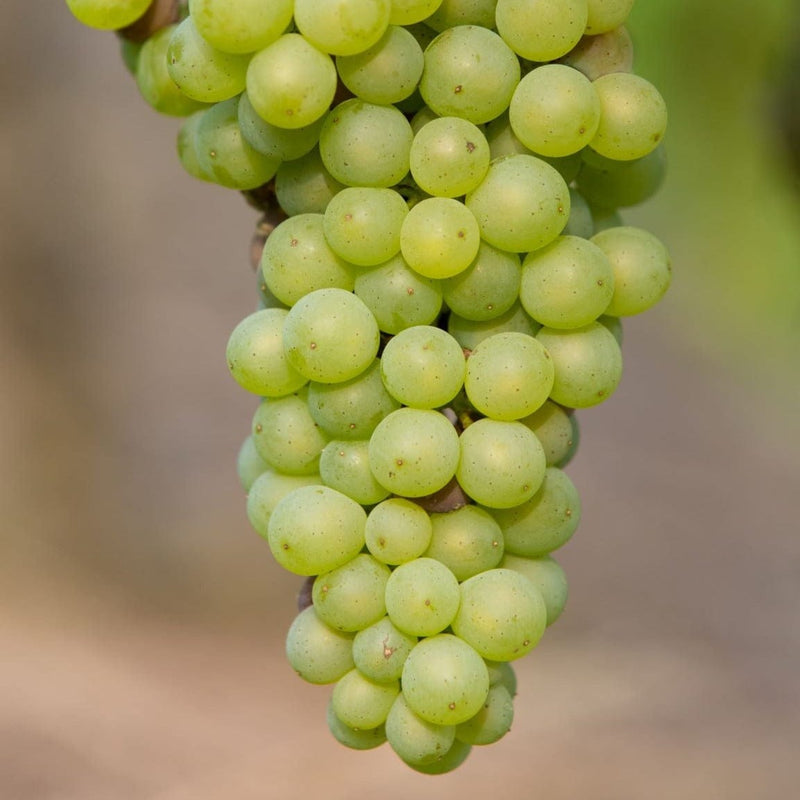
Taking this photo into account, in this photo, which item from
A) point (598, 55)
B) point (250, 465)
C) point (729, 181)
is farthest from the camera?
point (729, 181)

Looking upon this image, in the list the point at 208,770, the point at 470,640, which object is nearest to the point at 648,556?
the point at 208,770

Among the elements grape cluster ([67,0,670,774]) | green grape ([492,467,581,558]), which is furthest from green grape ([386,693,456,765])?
green grape ([492,467,581,558])

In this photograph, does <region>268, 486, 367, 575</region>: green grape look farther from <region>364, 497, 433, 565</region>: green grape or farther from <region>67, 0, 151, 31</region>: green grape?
<region>67, 0, 151, 31</region>: green grape

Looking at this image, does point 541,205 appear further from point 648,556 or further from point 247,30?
point 648,556

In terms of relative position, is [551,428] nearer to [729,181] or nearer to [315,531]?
[315,531]

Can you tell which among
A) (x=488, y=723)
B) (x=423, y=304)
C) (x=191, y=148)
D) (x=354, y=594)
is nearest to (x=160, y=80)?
(x=191, y=148)
